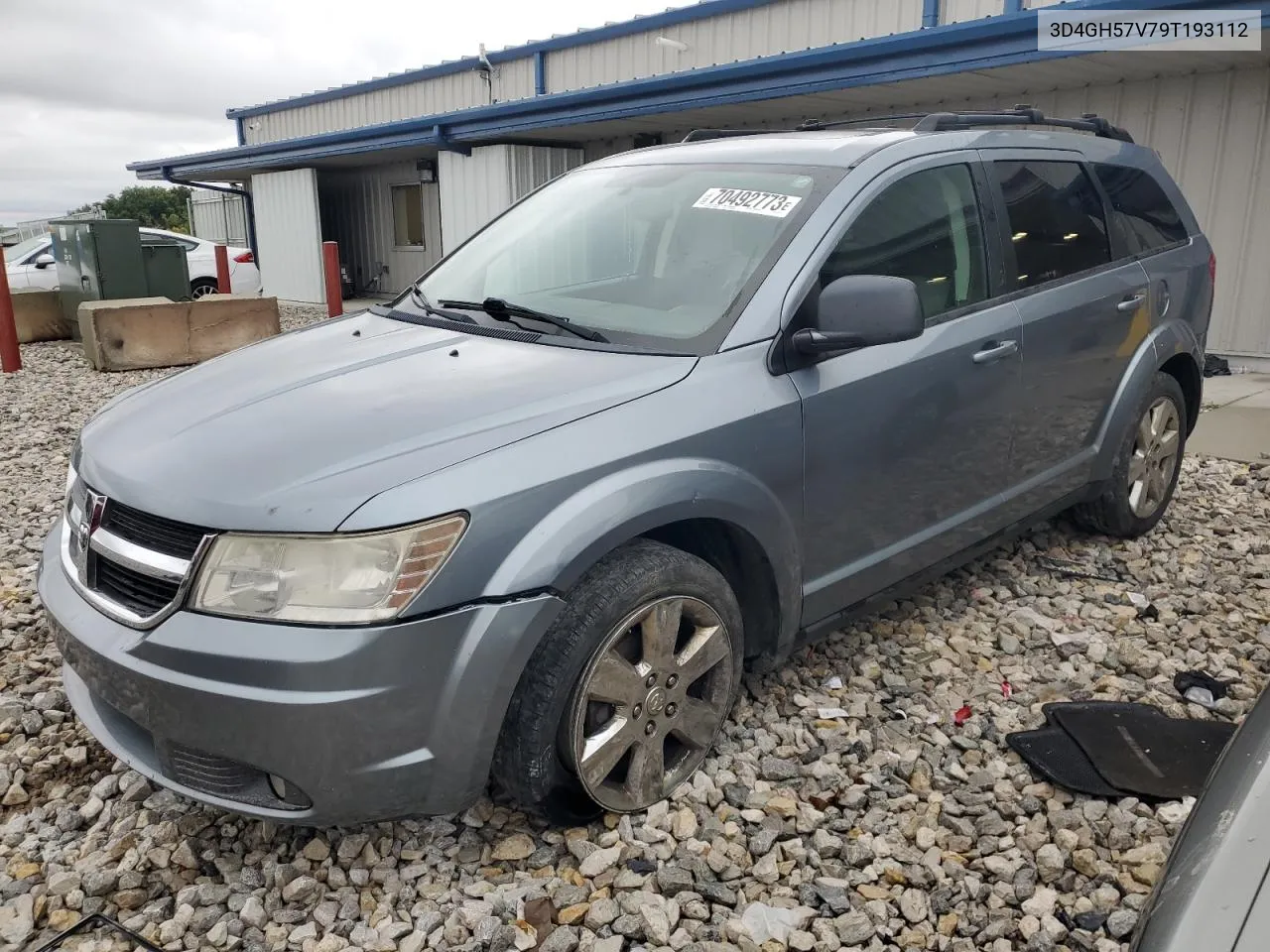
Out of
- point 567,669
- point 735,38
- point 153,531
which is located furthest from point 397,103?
point 567,669

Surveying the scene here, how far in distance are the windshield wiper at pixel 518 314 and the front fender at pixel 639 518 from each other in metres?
0.54

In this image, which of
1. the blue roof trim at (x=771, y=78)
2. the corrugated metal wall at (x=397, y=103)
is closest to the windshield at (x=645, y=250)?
the blue roof trim at (x=771, y=78)

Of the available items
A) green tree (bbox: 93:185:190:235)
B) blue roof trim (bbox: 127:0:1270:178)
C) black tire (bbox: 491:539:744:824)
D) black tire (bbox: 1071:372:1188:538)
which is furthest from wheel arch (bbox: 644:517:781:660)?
green tree (bbox: 93:185:190:235)

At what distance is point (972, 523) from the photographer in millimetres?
3379

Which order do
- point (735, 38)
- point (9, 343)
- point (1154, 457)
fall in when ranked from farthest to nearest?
point (735, 38)
point (9, 343)
point (1154, 457)

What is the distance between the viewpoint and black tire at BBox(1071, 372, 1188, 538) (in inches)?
162

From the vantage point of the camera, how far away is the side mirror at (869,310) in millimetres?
2518

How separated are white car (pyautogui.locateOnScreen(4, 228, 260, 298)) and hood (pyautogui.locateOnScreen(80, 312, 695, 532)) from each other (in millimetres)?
11726

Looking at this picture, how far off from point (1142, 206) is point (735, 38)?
962 cm

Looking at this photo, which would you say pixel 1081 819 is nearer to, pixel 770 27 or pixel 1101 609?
pixel 1101 609

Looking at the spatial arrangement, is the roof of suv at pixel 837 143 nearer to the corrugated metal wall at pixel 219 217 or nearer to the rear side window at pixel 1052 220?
the rear side window at pixel 1052 220

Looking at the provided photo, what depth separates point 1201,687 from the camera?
3242 mm

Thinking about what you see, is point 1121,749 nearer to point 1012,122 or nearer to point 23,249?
point 1012,122

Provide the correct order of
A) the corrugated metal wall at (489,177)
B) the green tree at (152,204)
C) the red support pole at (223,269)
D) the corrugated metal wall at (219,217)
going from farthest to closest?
1. the green tree at (152,204)
2. the corrugated metal wall at (219,217)
3. the corrugated metal wall at (489,177)
4. the red support pole at (223,269)
